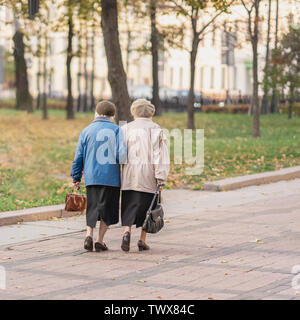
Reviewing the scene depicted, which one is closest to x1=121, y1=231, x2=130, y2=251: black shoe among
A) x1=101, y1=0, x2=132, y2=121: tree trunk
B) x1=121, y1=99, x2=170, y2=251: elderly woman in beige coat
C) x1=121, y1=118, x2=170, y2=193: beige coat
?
x1=121, y1=99, x2=170, y2=251: elderly woman in beige coat

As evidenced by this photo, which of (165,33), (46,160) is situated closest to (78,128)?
(165,33)

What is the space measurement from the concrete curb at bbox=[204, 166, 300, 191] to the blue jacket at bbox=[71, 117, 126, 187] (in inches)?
239

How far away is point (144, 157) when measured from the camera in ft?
31.1

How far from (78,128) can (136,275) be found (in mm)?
23947

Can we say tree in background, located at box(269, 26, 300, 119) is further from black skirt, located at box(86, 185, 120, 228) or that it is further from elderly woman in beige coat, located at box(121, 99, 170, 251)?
black skirt, located at box(86, 185, 120, 228)

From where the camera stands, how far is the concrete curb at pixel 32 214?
37.8ft

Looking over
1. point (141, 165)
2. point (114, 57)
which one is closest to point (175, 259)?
point (141, 165)

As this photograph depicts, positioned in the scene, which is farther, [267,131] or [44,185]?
[267,131]

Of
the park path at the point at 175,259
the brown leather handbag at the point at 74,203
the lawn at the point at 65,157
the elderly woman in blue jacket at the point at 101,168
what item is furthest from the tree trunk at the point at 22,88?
the elderly woman in blue jacket at the point at 101,168

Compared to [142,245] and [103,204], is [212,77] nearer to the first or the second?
[142,245]

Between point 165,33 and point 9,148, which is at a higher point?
point 165,33

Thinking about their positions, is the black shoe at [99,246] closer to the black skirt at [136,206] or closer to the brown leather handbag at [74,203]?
the black skirt at [136,206]

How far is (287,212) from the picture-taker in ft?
41.4
